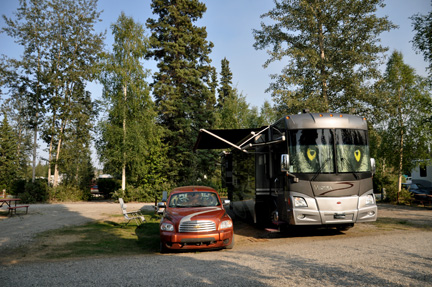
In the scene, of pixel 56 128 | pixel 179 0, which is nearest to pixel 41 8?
pixel 56 128

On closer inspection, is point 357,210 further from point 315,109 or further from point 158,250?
point 315,109

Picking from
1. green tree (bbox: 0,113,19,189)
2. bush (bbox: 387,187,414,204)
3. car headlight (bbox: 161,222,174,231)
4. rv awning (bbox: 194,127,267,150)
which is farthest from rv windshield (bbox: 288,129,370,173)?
green tree (bbox: 0,113,19,189)

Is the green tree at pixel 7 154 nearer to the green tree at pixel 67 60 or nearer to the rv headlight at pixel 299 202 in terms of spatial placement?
the green tree at pixel 67 60

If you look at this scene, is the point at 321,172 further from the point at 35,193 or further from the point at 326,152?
the point at 35,193

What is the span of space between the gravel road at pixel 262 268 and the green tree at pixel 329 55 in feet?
31.3

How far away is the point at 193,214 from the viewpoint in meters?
7.70

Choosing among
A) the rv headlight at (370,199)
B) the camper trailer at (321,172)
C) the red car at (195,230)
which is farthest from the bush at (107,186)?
the rv headlight at (370,199)

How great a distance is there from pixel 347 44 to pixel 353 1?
6.90 feet

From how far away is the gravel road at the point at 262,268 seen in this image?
15.4 feet

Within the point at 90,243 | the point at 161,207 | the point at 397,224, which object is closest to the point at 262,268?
the point at 161,207

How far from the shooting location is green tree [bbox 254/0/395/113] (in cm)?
1587

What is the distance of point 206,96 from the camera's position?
3133 centimetres

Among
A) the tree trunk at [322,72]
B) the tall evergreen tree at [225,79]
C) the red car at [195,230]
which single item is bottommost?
the red car at [195,230]

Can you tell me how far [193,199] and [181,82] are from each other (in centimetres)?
2419
